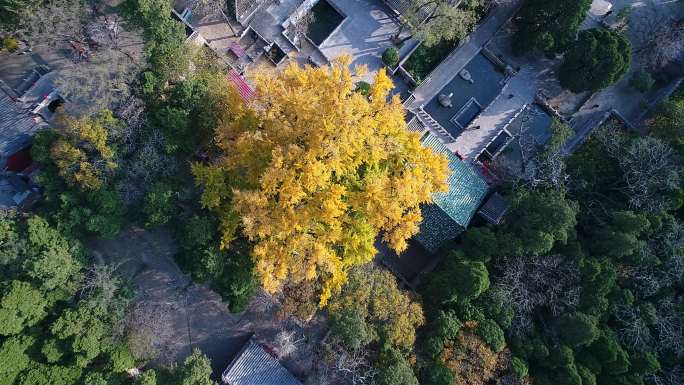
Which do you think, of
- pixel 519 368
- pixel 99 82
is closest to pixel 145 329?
pixel 99 82

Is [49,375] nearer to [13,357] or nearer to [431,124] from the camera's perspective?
[13,357]

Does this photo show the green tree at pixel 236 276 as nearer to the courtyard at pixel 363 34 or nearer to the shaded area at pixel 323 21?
the courtyard at pixel 363 34

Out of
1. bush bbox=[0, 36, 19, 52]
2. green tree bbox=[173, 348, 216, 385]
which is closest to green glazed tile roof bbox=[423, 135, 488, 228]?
green tree bbox=[173, 348, 216, 385]

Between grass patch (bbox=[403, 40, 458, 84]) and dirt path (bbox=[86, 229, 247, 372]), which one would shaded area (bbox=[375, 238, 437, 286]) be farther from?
grass patch (bbox=[403, 40, 458, 84])

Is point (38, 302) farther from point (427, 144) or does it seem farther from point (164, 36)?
point (427, 144)

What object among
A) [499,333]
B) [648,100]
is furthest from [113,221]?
[648,100]
